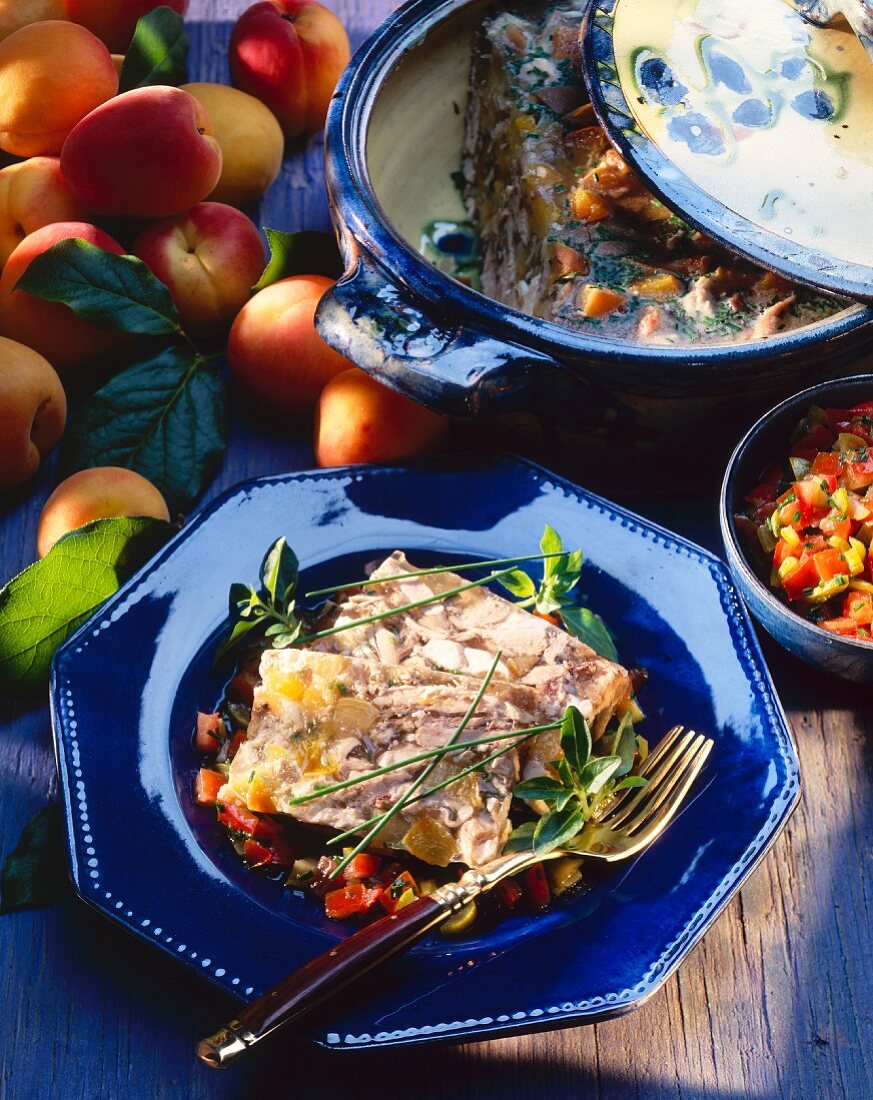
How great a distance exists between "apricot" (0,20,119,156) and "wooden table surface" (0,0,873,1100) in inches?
44.2

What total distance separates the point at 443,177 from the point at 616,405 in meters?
0.78

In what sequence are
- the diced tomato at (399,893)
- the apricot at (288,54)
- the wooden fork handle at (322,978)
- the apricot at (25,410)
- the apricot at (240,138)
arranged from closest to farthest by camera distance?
the wooden fork handle at (322,978) < the diced tomato at (399,893) < the apricot at (25,410) < the apricot at (240,138) < the apricot at (288,54)

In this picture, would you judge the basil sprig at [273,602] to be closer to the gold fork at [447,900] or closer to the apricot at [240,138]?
the gold fork at [447,900]

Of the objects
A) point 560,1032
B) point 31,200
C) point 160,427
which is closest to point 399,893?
point 560,1032

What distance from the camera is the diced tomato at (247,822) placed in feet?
5.23

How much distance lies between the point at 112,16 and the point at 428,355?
4.03 ft

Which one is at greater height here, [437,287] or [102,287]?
[437,287]

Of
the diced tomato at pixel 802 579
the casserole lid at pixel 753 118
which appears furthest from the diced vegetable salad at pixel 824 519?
the casserole lid at pixel 753 118

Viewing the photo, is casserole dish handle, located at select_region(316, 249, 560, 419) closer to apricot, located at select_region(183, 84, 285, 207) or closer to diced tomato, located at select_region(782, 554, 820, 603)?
diced tomato, located at select_region(782, 554, 820, 603)

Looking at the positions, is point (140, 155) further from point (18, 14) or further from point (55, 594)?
point (55, 594)

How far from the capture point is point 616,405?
6.08 ft

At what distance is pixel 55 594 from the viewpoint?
180cm

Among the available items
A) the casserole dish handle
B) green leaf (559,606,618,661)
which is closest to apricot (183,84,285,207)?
the casserole dish handle

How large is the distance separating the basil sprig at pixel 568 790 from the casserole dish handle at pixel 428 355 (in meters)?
0.48
